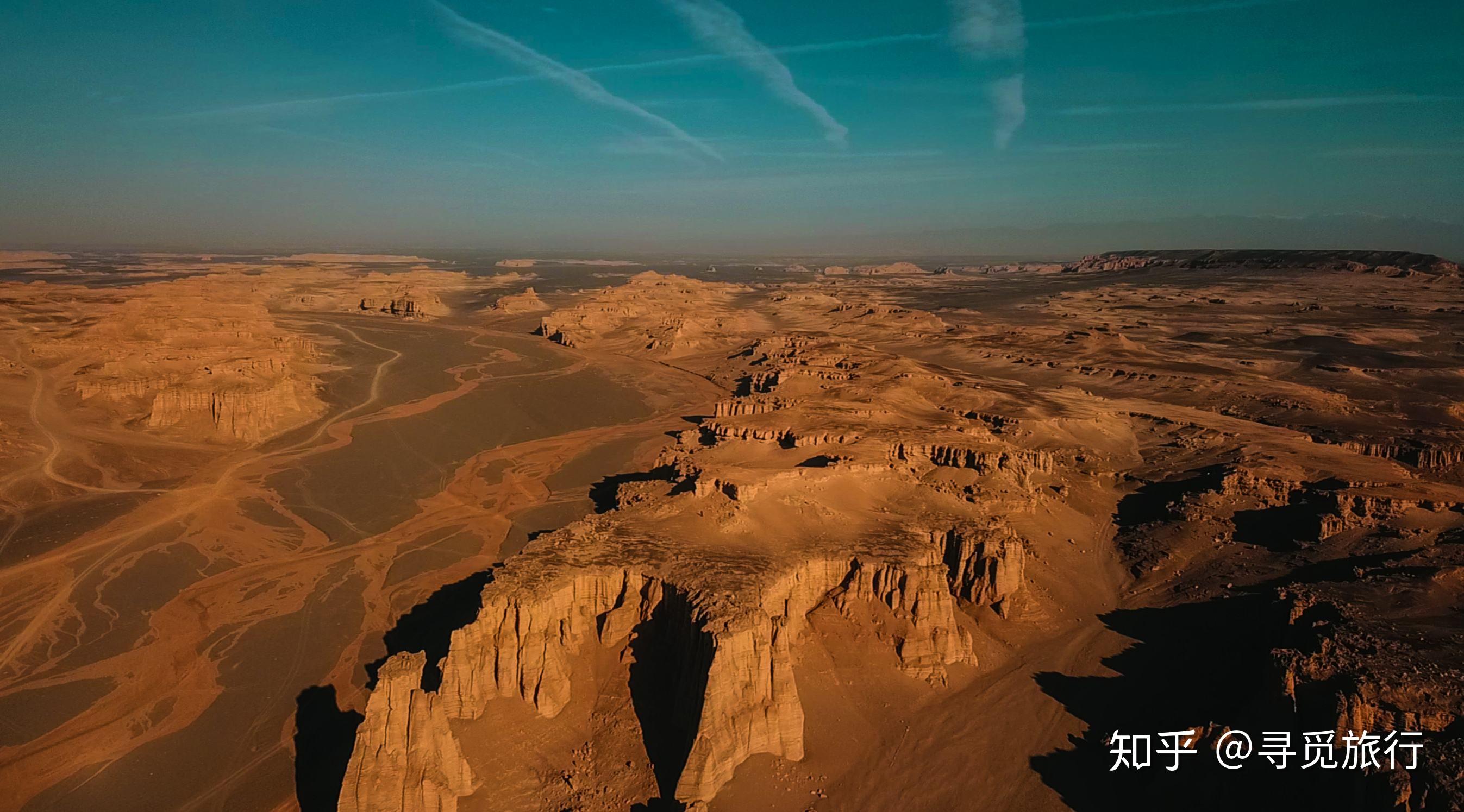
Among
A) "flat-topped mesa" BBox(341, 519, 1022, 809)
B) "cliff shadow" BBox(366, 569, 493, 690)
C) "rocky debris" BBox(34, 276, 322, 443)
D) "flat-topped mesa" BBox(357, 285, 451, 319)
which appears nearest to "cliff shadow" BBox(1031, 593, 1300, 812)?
"flat-topped mesa" BBox(341, 519, 1022, 809)

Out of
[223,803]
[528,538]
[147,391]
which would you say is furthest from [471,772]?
[147,391]

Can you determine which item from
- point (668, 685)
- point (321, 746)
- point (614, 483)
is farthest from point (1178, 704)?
point (614, 483)

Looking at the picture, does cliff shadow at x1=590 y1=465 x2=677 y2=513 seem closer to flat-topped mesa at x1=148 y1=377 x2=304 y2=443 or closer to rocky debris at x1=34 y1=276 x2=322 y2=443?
flat-topped mesa at x1=148 y1=377 x2=304 y2=443

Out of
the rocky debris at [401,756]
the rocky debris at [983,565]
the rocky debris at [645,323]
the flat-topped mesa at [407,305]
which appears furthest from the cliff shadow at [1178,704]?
the flat-topped mesa at [407,305]

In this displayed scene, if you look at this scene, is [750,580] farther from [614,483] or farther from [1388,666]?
[614,483]

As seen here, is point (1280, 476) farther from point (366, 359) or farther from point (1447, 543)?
point (366, 359)

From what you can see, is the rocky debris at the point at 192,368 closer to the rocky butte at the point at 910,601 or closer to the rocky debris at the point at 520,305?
the rocky butte at the point at 910,601
